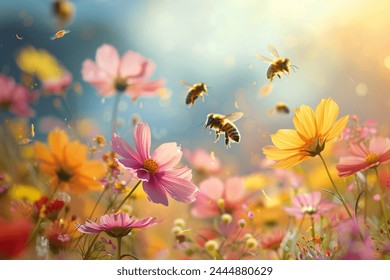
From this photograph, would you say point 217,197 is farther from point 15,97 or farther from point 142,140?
point 15,97

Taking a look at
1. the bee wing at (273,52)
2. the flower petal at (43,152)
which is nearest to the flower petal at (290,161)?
the bee wing at (273,52)

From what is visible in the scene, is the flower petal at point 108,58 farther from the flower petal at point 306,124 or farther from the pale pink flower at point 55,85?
the flower petal at point 306,124

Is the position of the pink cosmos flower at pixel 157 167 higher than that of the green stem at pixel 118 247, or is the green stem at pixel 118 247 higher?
the pink cosmos flower at pixel 157 167

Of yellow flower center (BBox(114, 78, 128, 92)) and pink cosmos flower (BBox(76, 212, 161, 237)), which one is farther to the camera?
yellow flower center (BBox(114, 78, 128, 92))

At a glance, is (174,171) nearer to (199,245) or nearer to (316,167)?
(199,245)

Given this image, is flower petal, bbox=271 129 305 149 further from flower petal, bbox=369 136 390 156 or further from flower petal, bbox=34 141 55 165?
flower petal, bbox=34 141 55 165

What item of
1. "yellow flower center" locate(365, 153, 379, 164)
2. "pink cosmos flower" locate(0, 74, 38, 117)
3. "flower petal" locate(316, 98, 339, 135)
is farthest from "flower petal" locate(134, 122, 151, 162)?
"yellow flower center" locate(365, 153, 379, 164)

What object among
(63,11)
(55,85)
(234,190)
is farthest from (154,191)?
(63,11)
